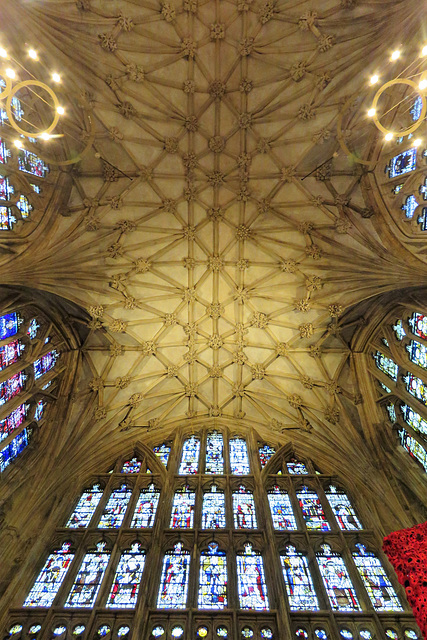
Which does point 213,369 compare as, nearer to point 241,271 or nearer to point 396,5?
point 241,271

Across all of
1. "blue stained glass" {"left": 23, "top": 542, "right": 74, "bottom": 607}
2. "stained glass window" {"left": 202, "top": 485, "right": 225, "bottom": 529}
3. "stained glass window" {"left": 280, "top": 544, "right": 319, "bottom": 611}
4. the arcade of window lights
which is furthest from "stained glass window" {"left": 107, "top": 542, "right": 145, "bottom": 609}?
"stained glass window" {"left": 280, "top": 544, "right": 319, "bottom": 611}

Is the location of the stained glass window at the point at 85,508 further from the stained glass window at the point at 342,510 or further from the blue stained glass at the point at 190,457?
the stained glass window at the point at 342,510

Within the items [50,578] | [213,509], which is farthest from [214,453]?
[50,578]

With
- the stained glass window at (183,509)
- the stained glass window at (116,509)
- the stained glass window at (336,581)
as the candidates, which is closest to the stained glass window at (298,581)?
the stained glass window at (336,581)

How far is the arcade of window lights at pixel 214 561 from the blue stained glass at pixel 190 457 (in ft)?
0.24

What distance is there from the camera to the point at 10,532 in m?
10.4

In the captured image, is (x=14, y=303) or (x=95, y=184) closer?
(x=14, y=303)

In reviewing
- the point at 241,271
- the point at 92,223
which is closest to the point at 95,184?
the point at 92,223

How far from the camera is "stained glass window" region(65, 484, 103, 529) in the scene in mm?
11547

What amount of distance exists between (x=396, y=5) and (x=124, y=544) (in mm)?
16524

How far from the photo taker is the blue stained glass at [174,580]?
904cm

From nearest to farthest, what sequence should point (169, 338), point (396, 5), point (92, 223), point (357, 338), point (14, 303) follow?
point (396, 5)
point (14, 303)
point (92, 223)
point (357, 338)
point (169, 338)

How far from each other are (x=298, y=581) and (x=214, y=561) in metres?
2.18

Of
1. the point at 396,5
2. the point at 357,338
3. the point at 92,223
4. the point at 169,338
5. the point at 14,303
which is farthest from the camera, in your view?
the point at 169,338
